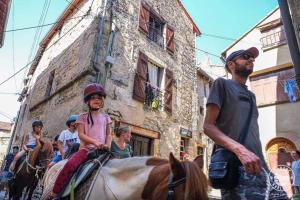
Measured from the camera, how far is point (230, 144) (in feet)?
4.98

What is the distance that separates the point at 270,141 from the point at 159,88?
606cm

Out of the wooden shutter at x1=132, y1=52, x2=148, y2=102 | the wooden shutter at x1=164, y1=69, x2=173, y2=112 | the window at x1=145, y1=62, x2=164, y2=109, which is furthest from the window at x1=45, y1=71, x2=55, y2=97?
the wooden shutter at x1=164, y1=69, x2=173, y2=112

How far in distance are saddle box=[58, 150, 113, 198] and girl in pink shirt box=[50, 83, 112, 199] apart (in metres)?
0.06

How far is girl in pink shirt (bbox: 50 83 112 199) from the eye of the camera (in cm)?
258

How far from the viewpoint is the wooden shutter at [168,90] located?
38.1 feet

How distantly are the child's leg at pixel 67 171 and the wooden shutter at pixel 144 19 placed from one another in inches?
382

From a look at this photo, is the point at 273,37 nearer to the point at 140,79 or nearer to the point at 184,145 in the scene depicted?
the point at 184,145

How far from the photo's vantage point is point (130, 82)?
1005 centimetres

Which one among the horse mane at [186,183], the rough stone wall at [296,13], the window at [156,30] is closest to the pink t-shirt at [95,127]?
the horse mane at [186,183]

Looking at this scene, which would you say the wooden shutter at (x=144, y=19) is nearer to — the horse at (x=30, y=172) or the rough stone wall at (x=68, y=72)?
the rough stone wall at (x=68, y=72)

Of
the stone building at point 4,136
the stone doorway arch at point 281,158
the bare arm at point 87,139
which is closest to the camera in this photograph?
the bare arm at point 87,139

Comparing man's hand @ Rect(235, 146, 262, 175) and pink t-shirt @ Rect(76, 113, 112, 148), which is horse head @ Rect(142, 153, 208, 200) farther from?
pink t-shirt @ Rect(76, 113, 112, 148)

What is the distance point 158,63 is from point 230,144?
416 inches

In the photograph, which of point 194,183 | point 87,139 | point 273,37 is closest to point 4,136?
point 273,37
